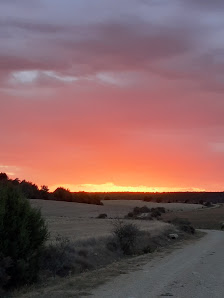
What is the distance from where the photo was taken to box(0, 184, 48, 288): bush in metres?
14.9

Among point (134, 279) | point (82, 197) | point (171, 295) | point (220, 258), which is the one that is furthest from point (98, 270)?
point (82, 197)

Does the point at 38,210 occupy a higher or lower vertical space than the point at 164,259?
higher

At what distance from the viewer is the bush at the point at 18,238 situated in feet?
49.0

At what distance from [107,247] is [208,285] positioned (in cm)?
1055

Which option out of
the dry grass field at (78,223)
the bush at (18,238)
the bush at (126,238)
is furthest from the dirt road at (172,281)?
the dry grass field at (78,223)

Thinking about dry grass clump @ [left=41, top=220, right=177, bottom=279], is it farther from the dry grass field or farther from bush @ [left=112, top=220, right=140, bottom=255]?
the dry grass field

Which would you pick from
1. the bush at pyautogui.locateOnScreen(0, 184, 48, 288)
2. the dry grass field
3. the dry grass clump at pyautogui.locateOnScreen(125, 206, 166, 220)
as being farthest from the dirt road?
the dry grass clump at pyautogui.locateOnScreen(125, 206, 166, 220)

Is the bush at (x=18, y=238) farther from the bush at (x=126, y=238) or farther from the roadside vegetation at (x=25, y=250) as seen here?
the bush at (x=126, y=238)

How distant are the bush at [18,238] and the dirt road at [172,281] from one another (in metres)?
2.40

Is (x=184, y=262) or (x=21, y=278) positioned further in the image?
(x=184, y=262)

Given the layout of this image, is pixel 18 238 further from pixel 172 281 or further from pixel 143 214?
pixel 143 214

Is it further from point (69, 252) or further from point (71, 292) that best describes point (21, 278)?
point (69, 252)

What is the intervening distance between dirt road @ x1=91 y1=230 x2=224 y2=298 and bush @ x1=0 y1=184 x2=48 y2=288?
94.6 inches

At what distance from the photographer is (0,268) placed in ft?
46.7
